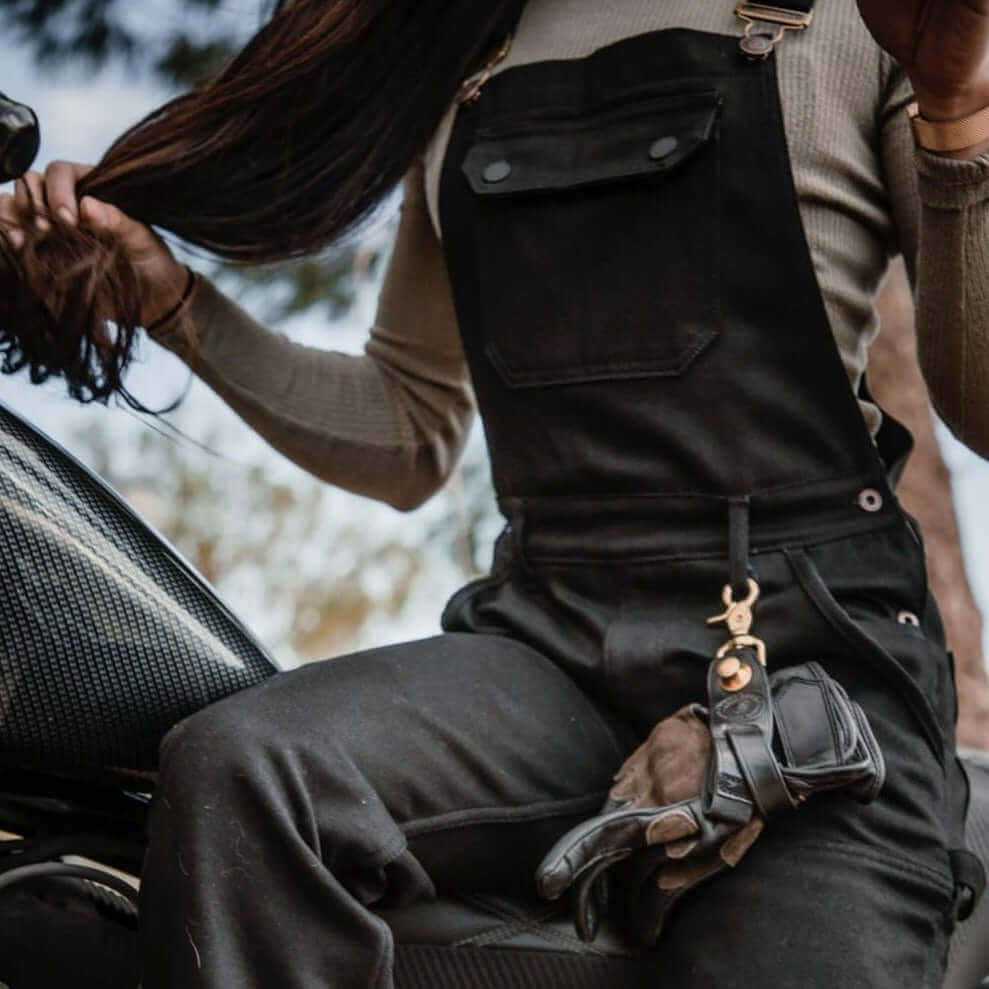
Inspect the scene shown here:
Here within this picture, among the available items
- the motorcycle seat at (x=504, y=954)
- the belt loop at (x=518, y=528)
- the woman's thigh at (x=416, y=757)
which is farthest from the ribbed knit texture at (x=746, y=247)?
the motorcycle seat at (x=504, y=954)

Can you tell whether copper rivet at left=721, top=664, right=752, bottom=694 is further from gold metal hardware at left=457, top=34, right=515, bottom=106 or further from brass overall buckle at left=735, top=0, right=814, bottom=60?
gold metal hardware at left=457, top=34, right=515, bottom=106

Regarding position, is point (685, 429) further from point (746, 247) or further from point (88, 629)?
point (88, 629)

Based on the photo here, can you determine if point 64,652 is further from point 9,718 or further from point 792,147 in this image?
point 792,147

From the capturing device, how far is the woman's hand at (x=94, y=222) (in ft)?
5.70

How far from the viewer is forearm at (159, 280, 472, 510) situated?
1.98 m

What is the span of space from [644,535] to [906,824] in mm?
350

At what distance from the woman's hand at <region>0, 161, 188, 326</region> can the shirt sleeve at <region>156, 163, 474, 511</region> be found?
0.06 m

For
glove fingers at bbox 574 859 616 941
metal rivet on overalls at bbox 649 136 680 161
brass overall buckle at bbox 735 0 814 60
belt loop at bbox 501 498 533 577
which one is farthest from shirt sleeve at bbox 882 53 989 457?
glove fingers at bbox 574 859 616 941

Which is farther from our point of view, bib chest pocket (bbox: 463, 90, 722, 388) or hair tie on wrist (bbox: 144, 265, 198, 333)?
hair tie on wrist (bbox: 144, 265, 198, 333)

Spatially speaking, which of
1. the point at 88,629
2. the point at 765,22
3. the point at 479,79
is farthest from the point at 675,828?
the point at 479,79

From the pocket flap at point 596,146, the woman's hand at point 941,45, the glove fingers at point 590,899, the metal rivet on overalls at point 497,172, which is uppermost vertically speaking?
the woman's hand at point 941,45

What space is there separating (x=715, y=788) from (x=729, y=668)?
137mm

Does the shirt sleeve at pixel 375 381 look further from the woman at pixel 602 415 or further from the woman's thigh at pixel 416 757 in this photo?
the woman's thigh at pixel 416 757

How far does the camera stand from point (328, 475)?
2.07 m
